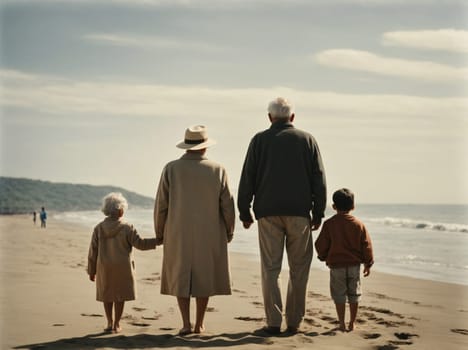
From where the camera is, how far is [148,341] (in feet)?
17.3

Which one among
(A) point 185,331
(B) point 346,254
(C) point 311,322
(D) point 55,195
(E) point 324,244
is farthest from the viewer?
(D) point 55,195

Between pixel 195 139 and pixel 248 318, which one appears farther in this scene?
pixel 248 318

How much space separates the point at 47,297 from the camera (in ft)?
23.9

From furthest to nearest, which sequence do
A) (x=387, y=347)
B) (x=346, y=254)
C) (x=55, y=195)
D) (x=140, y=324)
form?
1. (x=55, y=195)
2. (x=140, y=324)
3. (x=346, y=254)
4. (x=387, y=347)

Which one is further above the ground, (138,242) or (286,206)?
(286,206)

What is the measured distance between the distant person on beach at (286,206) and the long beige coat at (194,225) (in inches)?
9.6

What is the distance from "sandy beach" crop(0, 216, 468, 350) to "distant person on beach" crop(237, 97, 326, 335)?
33cm

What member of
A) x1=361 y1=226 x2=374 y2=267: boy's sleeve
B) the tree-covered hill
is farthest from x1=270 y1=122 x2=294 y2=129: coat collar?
the tree-covered hill

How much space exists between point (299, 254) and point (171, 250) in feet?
3.72

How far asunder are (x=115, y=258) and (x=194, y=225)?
2.43 ft

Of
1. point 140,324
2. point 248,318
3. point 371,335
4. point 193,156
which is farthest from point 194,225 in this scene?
point 371,335

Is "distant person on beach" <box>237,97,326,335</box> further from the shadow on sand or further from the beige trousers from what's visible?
the shadow on sand

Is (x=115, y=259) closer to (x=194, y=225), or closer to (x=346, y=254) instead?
(x=194, y=225)

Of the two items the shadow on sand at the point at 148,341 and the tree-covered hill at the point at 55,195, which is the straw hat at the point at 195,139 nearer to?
the shadow on sand at the point at 148,341
